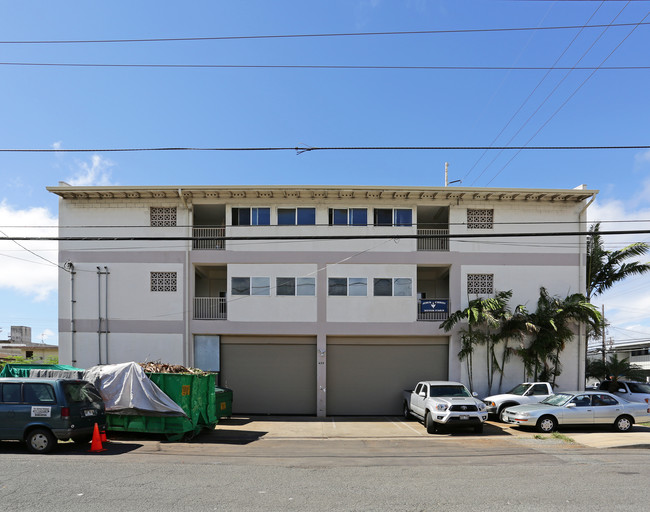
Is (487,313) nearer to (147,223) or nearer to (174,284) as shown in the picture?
(174,284)

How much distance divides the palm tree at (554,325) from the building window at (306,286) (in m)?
9.13

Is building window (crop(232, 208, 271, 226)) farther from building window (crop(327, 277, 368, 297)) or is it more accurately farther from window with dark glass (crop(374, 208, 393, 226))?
window with dark glass (crop(374, 208, 393, 226))

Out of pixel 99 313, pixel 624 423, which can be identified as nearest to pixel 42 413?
pixel 99 313

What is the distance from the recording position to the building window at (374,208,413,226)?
72.1ft

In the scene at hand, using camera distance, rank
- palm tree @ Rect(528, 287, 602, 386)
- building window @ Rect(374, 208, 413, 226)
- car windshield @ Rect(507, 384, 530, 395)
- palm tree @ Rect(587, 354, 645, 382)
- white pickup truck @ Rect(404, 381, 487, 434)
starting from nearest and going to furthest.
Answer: white pickup truck @ Rect(404, 381, 487, 434) → car windshield @ Rect(507, 384, 530, 395) → palm tree @ Rect(528, 287, 602, 386) → building window @ Rect(374, 208, 413, 226) → palm tree @ Rect(587, 354, 645, 382)

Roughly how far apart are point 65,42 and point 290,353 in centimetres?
1459

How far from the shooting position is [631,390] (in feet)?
67.4

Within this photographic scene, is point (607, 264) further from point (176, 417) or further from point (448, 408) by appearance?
point (176, 417)

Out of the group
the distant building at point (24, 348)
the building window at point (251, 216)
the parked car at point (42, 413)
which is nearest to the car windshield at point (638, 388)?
the building window at point (251, 216)

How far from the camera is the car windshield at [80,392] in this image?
38.4ft

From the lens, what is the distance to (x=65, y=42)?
10727 millimetres

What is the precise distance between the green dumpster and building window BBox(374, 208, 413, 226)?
35.5 ft

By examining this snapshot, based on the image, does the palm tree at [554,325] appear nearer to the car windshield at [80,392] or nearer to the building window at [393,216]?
the building window at [393,216]

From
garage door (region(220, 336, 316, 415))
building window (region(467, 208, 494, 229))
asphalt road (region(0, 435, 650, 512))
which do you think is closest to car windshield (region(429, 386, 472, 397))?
asphalt road (region(0, 435, 650, 512))
